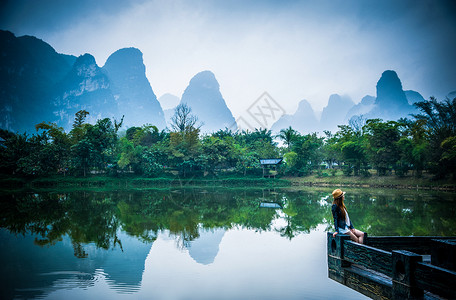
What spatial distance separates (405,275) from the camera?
258 centimetres

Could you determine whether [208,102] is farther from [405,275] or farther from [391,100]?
[405,275]

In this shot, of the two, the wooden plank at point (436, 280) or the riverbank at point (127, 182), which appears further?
the riverbank at point (127, 182)

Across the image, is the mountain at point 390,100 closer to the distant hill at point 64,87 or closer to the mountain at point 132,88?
the mountain at point 132,88

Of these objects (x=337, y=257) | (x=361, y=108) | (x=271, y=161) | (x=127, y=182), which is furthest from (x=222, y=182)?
(x=361, y=108)

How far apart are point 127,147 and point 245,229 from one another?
23.9 metres

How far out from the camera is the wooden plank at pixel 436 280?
2176mm

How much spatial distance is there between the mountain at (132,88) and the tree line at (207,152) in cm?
11927

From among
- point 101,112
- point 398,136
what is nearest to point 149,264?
point 398,136

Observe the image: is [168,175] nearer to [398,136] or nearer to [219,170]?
[219,170]

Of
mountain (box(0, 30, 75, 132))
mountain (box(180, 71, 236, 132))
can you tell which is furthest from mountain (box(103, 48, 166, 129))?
mountain (box(0, 30, 75, 132))

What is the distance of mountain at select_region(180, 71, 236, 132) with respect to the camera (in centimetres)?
15538

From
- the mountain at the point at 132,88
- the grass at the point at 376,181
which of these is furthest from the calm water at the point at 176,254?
the mountain at the point at 132,88

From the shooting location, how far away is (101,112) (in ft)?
420

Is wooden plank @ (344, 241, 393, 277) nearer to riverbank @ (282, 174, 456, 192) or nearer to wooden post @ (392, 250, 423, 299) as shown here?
wooden post @ (392, 250, 423, 299)
